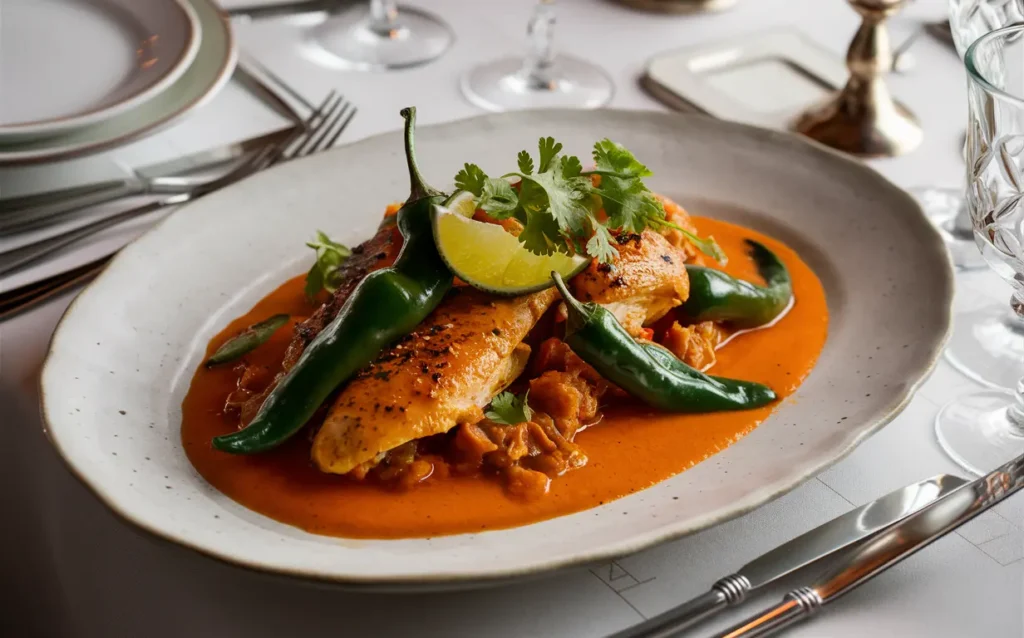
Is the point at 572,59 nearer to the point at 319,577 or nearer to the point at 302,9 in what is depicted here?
the point at 302,9

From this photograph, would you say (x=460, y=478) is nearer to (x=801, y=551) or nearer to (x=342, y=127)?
(x=801, y=551)

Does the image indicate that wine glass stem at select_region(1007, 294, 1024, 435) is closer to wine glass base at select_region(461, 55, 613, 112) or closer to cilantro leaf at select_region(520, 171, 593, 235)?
cilantro leaf at select_region(520, 171, 593, 235)

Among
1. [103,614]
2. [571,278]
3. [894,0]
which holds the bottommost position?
[103,614]

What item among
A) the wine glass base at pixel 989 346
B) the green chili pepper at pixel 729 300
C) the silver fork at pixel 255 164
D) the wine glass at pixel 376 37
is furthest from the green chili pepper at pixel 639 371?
the wine glass at pixel 376 37

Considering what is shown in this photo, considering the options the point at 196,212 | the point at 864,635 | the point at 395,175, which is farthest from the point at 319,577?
the point at 395,175

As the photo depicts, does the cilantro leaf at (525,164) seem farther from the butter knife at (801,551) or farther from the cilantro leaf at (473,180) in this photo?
the butter knife at (801,551)

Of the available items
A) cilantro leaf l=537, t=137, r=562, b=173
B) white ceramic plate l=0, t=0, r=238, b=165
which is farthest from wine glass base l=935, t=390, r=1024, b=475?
white ceramic plate l=0, t=0, r=238, b=165
